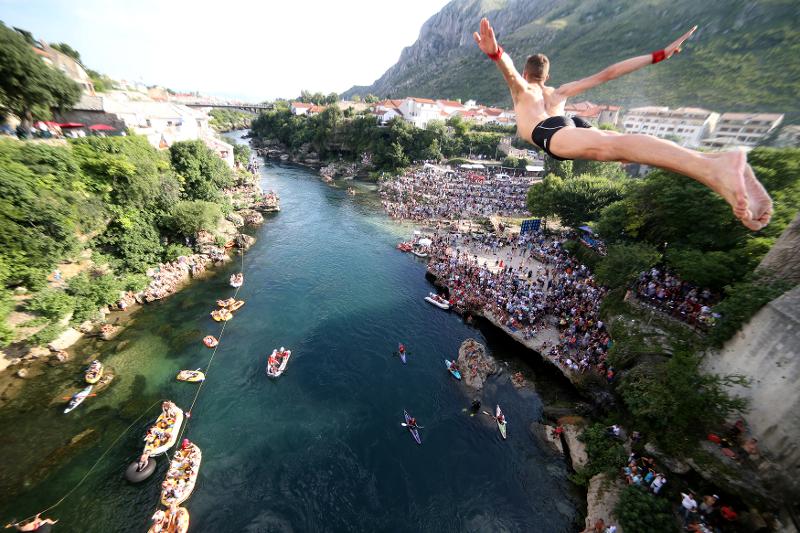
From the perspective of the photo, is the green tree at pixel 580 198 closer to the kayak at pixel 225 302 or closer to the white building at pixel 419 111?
the kayak at pixel 225 302

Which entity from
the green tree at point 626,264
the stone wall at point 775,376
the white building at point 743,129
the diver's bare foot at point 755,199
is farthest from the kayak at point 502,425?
the white building at point 743,129

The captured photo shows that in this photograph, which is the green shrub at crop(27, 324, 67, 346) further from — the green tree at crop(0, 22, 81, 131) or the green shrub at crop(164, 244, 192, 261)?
the green tree at crop(0, 22, 81, 131)

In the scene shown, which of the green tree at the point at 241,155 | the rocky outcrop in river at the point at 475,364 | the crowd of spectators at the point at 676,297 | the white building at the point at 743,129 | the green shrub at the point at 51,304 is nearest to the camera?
the crowd of spectators at the point at 676,297

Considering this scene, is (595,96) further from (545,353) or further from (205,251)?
(205,251)

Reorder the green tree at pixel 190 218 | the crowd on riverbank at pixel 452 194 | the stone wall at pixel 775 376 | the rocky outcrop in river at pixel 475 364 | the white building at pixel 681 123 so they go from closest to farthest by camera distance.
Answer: the stone wall at pixel 775 376, the rocky outcrop in river at pixel 475 364, the green tree at pixel 190 218, the crowd on riverbank at pixel 452 194, the white building at pixel 681 123

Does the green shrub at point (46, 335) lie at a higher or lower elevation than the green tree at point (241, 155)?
lower

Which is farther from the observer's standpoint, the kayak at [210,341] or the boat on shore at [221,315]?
the boat on shore at [221,315]

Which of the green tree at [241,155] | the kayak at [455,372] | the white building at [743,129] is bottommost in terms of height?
the kayak at [455,372]
